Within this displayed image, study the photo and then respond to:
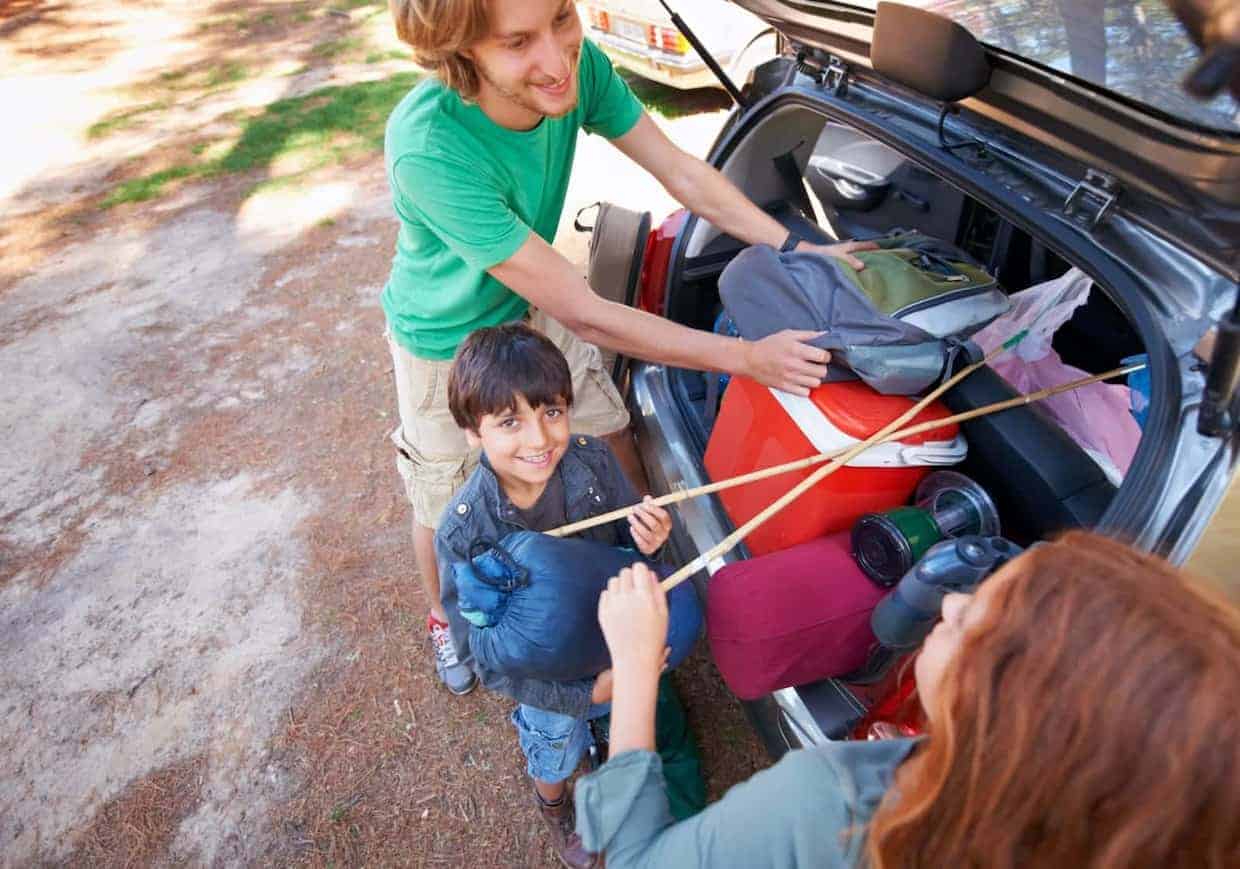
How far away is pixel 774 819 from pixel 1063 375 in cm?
145

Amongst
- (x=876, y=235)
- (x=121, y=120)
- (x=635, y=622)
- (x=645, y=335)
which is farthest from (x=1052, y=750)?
(x=121, y=120)

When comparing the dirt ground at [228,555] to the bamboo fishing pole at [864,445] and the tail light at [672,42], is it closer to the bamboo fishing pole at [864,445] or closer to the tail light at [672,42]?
the tail light at [672,42]

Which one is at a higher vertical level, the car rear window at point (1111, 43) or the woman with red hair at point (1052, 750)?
the car rear window at point (1111, 43)

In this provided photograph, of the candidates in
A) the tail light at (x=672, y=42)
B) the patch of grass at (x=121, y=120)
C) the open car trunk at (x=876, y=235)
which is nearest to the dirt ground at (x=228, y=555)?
the tail light at (x=672, y=42)

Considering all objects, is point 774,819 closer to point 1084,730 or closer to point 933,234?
point 1084,730

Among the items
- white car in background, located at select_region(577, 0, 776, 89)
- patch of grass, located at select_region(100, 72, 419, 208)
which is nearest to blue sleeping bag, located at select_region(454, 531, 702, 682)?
white car in background, located at select_region(577, 0, 776, 89)

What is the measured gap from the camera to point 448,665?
2.39m

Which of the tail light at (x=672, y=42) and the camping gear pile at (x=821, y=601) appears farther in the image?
the tail light at (x=672, y=42)

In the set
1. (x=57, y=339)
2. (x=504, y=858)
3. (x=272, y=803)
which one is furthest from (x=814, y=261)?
(x=57, y=339)

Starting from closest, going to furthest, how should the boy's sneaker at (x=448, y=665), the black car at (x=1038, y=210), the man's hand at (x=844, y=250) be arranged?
the black car at (x=1038, y=210), the man's hand at (x=844, y=250), the boy's sneaker at (x=448, y=665)

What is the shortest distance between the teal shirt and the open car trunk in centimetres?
53

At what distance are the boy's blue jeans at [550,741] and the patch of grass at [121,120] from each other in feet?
26.4

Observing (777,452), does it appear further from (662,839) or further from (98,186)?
(98,186)

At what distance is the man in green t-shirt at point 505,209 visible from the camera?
1.50 m
